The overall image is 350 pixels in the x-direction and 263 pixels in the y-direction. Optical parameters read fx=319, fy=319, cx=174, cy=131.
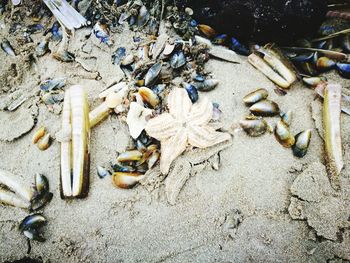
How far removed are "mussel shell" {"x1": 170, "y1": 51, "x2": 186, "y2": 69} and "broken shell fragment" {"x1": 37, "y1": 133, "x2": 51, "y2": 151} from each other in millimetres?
1209

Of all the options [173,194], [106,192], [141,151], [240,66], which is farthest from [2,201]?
[240,66]

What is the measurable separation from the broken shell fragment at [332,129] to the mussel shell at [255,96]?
1.58ft

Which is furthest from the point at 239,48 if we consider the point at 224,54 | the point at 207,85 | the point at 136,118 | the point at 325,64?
the point at 136,118

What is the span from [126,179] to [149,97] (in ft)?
2.28

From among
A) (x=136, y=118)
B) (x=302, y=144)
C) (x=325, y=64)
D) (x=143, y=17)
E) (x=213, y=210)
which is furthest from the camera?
(x=143, y=17)

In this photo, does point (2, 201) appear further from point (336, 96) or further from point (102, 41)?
point (336, 96)

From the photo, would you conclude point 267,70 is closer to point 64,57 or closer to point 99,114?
point 99,114

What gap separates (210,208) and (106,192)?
0.80m

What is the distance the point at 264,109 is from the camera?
2.56m

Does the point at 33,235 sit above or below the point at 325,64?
below

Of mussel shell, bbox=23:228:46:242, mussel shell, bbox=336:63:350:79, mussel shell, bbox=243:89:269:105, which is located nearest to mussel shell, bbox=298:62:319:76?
mussel shell, bbox=336:63:350:79

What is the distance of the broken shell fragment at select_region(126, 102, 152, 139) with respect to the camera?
2510mm

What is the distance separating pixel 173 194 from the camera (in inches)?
93.0

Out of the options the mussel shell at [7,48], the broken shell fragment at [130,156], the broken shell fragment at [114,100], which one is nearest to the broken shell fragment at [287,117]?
the broken shell fragment at [130,156]
